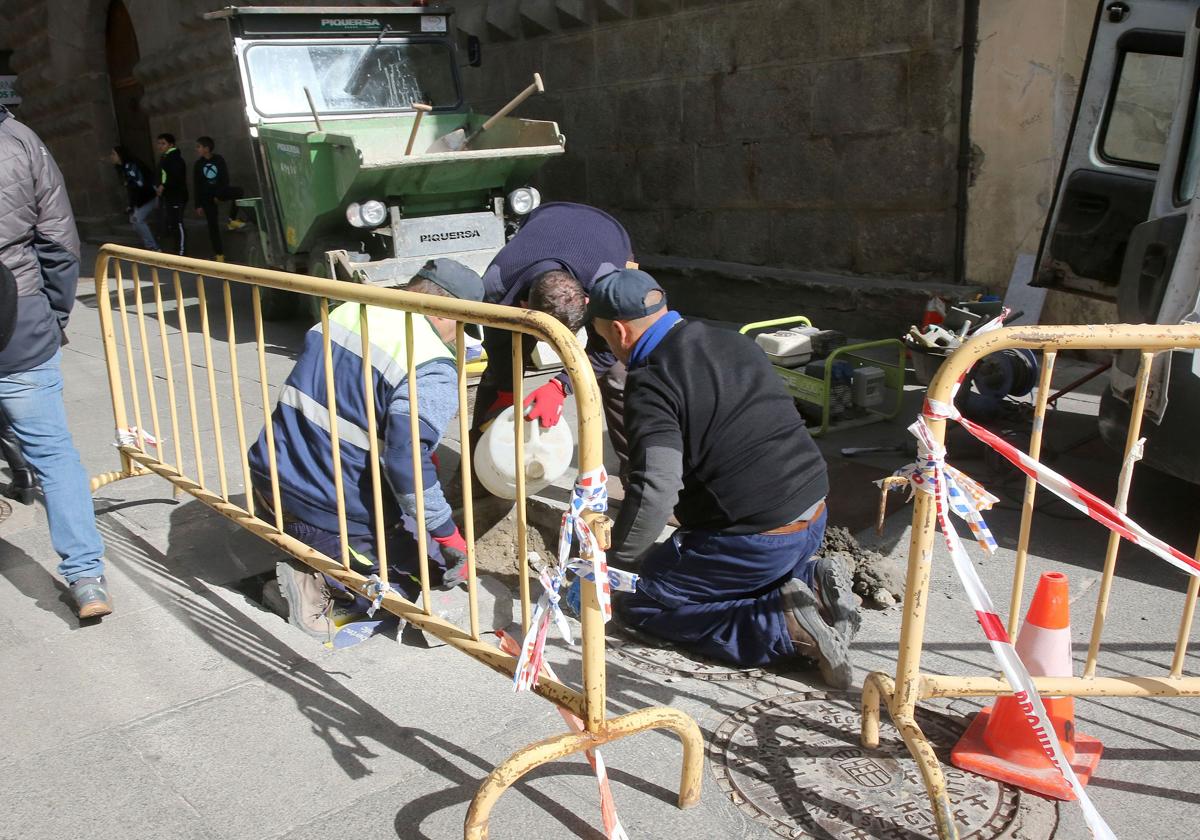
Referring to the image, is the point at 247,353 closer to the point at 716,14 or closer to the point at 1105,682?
the point at 716,14

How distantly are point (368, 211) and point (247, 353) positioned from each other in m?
1.83

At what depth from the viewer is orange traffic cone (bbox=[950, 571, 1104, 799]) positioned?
2.58m

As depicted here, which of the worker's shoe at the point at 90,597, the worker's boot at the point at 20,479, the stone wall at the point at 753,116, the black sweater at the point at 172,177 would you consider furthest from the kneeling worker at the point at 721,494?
the black sweater at the point at 172,177

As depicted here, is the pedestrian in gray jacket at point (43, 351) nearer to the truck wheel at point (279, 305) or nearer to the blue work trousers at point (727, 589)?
the blue work trousers at point (727, 589)

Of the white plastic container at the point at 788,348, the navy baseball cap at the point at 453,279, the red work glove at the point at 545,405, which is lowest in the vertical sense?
the white plastic container at the point at 788,348

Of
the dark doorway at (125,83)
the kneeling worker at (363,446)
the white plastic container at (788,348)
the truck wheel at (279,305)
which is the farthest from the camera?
the dark doorway at (125,83)

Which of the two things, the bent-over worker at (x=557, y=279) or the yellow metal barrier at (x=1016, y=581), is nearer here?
the yellow metal barrier at (x=1016, y=581)

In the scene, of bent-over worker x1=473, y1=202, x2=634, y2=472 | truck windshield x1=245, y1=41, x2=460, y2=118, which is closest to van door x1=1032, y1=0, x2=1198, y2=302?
bent-over worker x1=473, y1=202, x2=634, y2=472

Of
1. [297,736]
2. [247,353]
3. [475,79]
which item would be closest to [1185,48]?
[297,736]

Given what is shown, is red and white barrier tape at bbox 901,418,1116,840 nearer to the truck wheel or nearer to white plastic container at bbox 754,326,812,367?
white plastic container at bbox 754,326,812,367

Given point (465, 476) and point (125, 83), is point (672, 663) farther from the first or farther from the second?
point (125, 83)

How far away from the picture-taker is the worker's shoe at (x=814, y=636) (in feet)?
9.87

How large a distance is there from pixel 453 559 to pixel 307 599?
53 centimetres

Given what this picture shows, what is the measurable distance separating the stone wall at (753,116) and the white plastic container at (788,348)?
231cm
